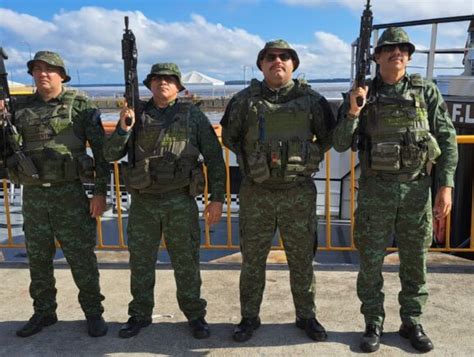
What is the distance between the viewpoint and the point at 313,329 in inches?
125

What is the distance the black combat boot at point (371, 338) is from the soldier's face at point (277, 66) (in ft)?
5.74

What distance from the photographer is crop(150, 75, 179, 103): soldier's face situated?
3049 millimetres

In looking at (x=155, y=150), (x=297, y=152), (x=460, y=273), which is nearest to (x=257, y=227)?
(x=297, y=152)

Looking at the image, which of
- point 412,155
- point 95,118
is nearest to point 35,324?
point 95,118

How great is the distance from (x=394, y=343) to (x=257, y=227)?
120cm

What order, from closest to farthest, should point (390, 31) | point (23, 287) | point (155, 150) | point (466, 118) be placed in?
point (390, 31) < point (155, 150) < point (23, 287) < point (466, 118)

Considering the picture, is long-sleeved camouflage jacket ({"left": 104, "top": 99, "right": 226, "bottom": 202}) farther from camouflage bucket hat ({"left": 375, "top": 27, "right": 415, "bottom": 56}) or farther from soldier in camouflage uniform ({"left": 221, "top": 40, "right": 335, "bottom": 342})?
camouflage bucket hat ({"left": 375, "top": 27, "right": 415, "bottom": 56})

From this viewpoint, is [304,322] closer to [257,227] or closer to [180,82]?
[257,227]

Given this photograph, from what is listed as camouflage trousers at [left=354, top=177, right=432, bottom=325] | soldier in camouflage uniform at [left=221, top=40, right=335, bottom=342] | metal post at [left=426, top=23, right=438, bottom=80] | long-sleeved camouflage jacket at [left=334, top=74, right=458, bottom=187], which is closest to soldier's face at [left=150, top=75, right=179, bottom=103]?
soldier in camouflage uniform at [left=221, top=40, right=335, bottom=342]

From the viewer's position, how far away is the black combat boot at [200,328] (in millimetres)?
3221

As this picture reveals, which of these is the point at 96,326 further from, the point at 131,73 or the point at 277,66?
the point at 277,66

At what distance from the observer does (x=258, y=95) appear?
3104 mm

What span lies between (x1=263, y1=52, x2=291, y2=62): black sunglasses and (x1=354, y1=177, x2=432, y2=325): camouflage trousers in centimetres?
96

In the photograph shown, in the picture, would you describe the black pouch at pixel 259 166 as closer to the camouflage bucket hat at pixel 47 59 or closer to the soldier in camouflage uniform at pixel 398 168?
the soldier in camouflage uniform at pixel 398 168
